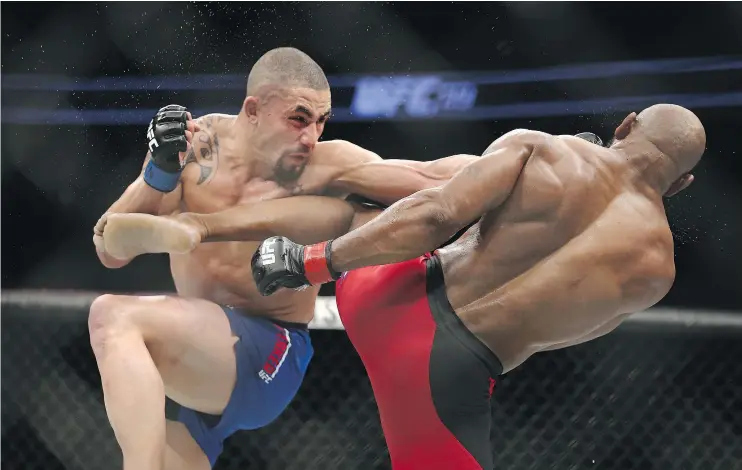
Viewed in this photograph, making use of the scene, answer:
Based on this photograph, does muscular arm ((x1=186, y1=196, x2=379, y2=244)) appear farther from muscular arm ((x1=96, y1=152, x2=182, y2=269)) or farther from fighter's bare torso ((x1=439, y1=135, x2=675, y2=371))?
fighter's bare torso ((x1=439, y1=135, x2=675, y2=371))

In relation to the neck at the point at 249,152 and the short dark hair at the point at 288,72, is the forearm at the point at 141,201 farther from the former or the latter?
the short dark hair at the point at 288,72

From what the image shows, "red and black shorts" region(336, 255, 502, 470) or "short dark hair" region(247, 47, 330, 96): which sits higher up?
"short dark hair" region(247, 47, 330, 96)

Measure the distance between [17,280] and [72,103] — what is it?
1.99ft


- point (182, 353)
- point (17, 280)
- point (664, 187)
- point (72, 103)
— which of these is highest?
point (664, 187)

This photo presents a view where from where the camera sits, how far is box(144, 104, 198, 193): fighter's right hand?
1.71 m

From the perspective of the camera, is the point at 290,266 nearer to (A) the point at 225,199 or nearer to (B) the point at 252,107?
(A) the point at 225,199

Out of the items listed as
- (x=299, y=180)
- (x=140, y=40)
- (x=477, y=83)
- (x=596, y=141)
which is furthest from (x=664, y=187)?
(x=140, y=40)

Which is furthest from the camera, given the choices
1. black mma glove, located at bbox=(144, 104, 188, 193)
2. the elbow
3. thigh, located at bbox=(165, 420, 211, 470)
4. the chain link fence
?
the chain link fence

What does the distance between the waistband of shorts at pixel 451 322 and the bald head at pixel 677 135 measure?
0.47 meters

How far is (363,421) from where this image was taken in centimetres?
270

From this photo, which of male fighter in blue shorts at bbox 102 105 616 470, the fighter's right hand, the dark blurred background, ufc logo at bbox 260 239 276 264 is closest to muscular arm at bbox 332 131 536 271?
ufc logo at bbox 260 239 276 264

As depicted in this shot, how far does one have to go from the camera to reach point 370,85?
8.91 feet

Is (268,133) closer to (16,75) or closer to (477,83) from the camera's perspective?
(477,83)

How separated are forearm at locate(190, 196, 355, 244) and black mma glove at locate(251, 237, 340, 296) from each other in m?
0.26
